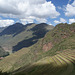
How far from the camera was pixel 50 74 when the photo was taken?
162ft

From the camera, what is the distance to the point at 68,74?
143 feet

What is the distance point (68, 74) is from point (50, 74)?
384 inches

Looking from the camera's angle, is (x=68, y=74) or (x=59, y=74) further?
(x=59, y=74)

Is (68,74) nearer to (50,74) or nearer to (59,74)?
(59,74)

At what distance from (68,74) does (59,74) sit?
4.85m

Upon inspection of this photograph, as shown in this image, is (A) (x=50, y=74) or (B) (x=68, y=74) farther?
(A) (x=50, y=74)

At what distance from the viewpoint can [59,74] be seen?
4684 centimetres

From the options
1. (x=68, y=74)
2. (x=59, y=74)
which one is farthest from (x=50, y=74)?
(x=68, y=74)
